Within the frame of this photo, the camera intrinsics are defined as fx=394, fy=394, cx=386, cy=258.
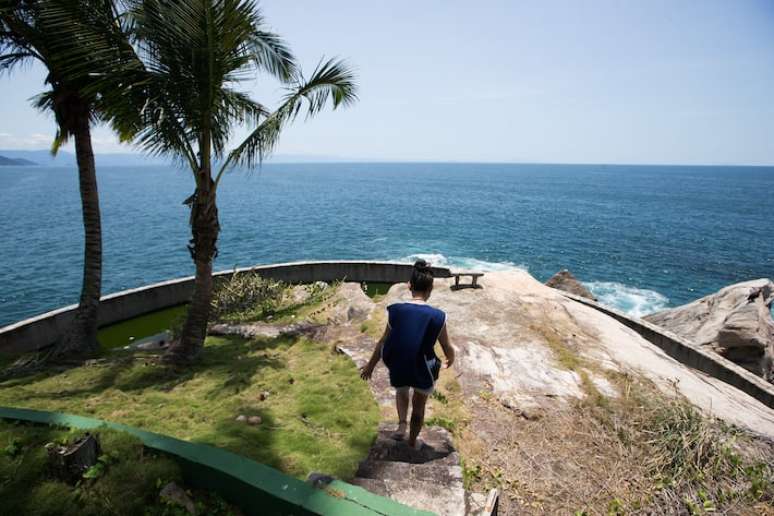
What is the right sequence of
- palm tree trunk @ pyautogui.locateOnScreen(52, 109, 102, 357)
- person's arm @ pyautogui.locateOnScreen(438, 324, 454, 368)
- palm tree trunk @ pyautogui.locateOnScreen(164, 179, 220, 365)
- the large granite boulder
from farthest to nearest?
1. the large granite boulder
2. palm tree trunk @ pyautogui.locateOnScreen(52, 109, 102, 357)
3. palm tree trunk @ pyautogui.locateOnScreen(164, 179, 220, 365)
4. person's arm @ pyautogui.locateOnScreen(438, 324, 454, 368)

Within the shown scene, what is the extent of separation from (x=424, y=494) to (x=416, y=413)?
0.89 meters

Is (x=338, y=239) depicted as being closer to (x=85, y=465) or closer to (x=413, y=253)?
(x=413, y=253)

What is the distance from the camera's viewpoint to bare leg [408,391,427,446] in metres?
4.22

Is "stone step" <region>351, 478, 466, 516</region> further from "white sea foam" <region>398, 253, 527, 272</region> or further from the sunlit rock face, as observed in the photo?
"white sea foam" <region>398, 253, 527, 272</region>

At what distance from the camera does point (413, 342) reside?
3893 millimetres

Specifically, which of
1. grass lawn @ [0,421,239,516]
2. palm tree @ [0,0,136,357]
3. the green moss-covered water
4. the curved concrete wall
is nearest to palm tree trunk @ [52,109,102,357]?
palm tree @ [0,0,136,357]

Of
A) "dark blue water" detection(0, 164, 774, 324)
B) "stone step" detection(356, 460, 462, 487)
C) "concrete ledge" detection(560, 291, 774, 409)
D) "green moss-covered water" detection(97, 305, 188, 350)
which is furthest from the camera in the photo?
"dark blue water" detection(0, 164, 774, 324)

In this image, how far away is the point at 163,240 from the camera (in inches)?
1548

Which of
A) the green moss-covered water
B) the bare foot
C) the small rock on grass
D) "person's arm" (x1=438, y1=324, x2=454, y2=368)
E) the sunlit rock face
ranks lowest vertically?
the green moss-covered water

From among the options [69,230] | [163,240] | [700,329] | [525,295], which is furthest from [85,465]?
[69,230]

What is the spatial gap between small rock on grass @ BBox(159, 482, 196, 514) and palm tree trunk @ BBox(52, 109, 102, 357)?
790cm

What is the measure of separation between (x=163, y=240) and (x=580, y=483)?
42.8 m

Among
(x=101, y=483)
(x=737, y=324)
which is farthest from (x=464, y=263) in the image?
(x=101, y=483)

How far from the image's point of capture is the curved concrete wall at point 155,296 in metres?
11.7
